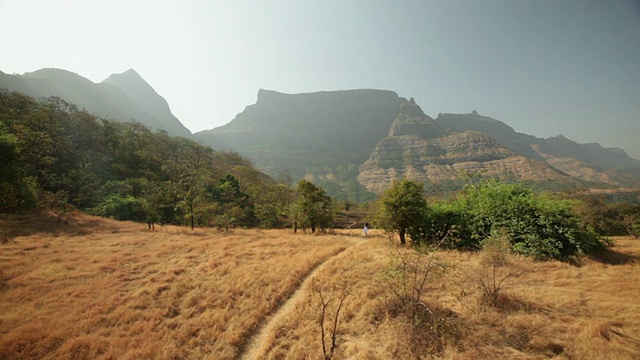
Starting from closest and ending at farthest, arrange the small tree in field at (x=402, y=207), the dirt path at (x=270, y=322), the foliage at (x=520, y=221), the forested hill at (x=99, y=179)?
the dirt path at (x=270, y=322) → the foliage at (x=520, y=221) → the small tree in field at (x=402, y=207) → the forested hill at (x=99, y=179)

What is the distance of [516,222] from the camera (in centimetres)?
1355

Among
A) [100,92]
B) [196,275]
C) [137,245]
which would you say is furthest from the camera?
[100,92]

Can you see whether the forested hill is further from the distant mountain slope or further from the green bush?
the distant mountain slope

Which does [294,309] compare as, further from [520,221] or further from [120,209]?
[120,209]

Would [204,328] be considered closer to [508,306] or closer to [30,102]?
[508,306]

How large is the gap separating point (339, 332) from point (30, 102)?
67636 mm

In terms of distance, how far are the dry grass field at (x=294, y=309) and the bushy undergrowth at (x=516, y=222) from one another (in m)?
1.10

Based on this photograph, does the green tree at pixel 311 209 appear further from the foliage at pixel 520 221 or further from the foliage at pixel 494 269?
the foliage at pixel 494 269

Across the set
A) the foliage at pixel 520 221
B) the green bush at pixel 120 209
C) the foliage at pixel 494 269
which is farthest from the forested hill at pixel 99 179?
the foliage at pixel 494 269

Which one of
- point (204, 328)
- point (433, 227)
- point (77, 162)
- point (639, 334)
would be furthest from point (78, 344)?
point (77, 162)

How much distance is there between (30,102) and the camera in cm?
4256

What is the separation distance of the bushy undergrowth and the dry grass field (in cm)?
110

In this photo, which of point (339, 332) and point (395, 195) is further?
point (395, 195)

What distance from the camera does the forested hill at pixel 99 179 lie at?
69.4ft
